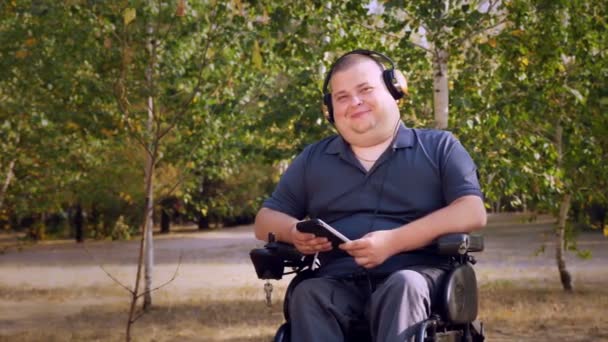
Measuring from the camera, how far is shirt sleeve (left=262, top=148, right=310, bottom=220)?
3850 mm

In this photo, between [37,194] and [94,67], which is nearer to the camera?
[94,67]

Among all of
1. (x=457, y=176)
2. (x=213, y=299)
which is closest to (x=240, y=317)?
(x=213, y=299)

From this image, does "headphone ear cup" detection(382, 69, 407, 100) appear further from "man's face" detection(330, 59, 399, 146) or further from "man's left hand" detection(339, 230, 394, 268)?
"man's left hand" detection(339, 230, 394, 268)

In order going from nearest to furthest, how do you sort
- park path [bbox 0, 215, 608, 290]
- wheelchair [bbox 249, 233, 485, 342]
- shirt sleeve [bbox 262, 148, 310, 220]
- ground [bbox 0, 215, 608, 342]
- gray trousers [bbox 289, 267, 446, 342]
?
gray trousers [bbox 289, 267, 446, 342]
wheelchair [bbox 249, 233, 485, 342]
shirt sleeve [bbox 262, 148, 310, 220]
ground [bbox 0, 215, 608, 342]
park path [bbox 0, 215, 608, 290]

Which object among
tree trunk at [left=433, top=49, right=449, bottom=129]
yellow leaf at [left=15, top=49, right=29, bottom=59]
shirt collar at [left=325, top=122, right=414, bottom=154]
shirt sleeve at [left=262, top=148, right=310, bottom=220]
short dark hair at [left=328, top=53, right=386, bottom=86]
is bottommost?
shirt sleeve at [left=262, top=148, right=310, bottom=220]

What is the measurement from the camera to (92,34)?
10.4m

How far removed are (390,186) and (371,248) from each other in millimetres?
347

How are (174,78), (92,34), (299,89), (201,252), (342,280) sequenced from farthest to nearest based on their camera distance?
(201,252), (174,78), (92,34), (299,89), (342,280)

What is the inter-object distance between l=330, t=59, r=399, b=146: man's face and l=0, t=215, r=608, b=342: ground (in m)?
2.29

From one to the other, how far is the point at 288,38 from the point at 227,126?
9.09 feet

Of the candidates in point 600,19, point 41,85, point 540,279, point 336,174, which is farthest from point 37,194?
point 336,174

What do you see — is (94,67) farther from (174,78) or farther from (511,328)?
(511,328)

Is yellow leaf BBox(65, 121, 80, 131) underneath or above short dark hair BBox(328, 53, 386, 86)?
above

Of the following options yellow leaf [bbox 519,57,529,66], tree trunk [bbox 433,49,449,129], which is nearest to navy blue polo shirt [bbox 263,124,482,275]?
tree trunk [bbox 433,49,449,129]
